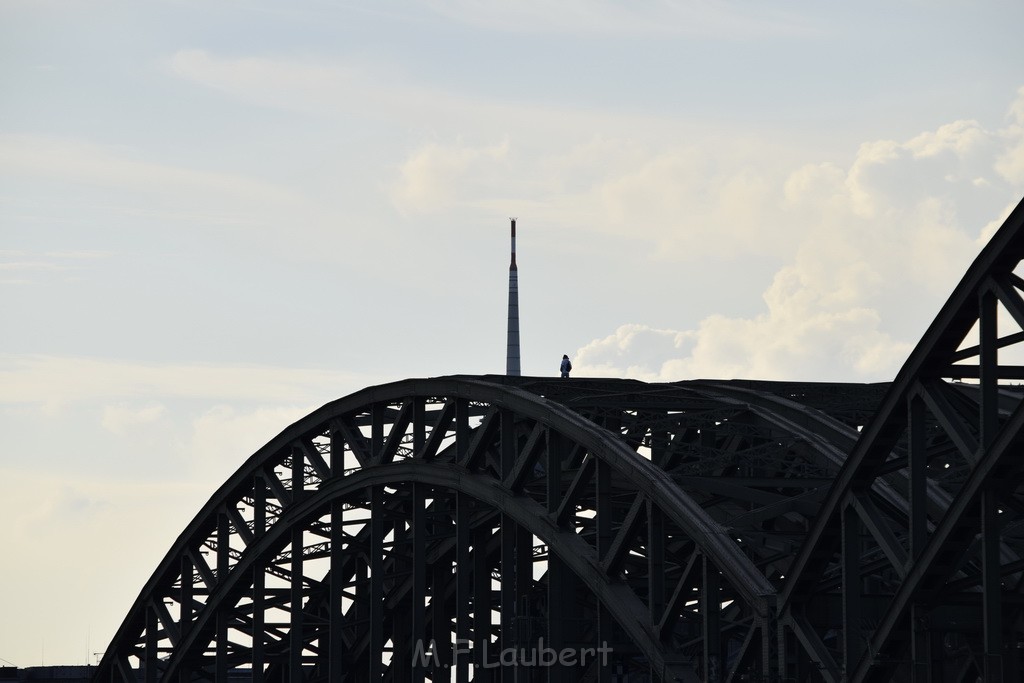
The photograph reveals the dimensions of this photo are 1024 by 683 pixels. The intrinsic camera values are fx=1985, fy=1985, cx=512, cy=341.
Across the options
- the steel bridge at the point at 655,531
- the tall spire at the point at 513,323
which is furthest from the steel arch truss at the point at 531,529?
the tall spire at the point at 513,323

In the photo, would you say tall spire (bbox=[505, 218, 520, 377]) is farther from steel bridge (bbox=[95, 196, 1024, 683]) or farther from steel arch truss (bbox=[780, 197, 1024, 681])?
steel arch truss (bbox=[780, 197, 1024, 681])

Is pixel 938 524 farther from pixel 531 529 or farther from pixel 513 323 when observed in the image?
pixel 513 323

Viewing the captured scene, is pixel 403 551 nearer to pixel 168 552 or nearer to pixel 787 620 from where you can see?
pixel 168 552

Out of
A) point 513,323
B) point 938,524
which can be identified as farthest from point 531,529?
point 513,323

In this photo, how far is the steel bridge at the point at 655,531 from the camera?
3023 centimetres

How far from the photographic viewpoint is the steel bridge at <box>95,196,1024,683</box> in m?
30.2

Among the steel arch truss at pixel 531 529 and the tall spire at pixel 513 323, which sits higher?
the tall spire at pixel 513 323

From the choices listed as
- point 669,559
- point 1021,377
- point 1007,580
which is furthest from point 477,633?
point 1021,377

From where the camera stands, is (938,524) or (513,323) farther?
(513,323)

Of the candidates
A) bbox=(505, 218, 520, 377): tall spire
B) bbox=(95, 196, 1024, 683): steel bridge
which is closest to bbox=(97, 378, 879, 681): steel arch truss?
bbox=(95, 196, 1024, 683): steel bridge

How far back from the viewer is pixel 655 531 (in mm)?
38125

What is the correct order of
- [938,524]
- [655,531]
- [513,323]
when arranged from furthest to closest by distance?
[513,323] < [655,531] < [938,524]

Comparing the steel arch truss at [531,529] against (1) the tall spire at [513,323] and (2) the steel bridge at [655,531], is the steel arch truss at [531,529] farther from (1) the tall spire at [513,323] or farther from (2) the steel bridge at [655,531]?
(1) the tall spire at [513,323]

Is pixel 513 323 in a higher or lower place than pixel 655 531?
higher
